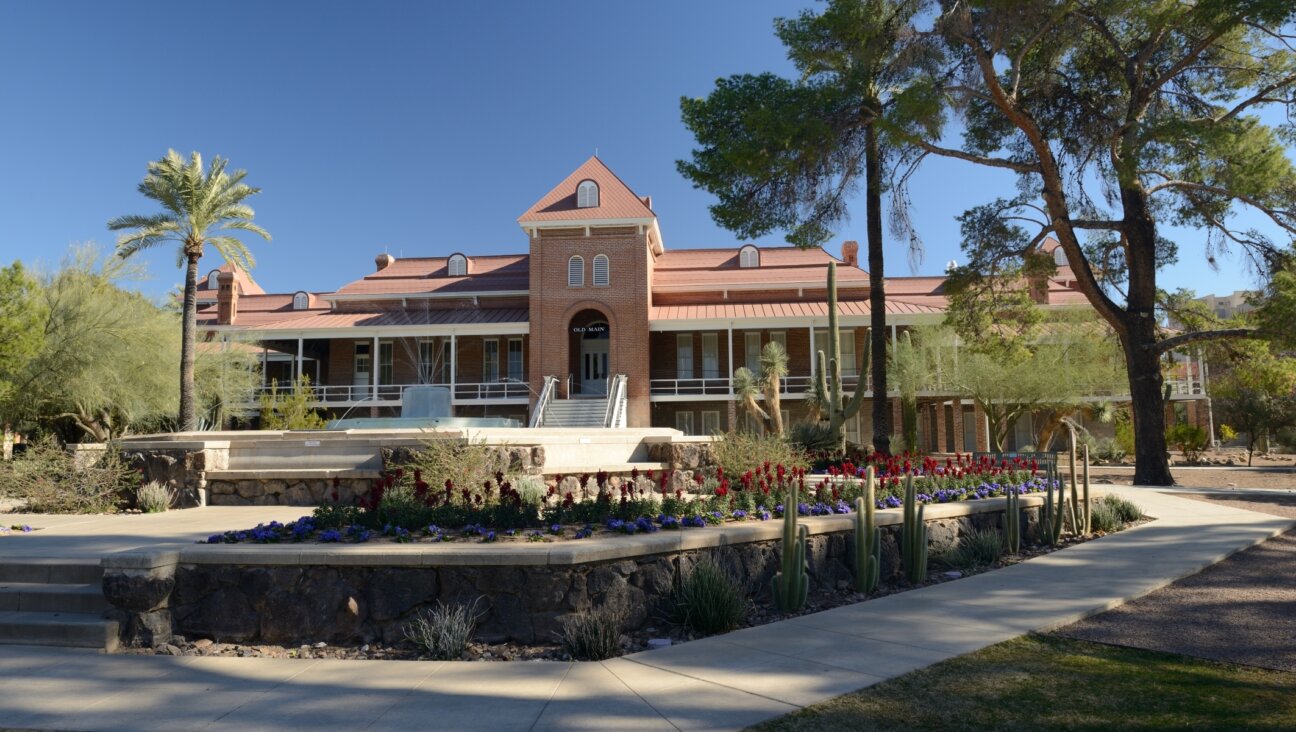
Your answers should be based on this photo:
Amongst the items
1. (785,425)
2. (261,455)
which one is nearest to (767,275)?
(785,425)

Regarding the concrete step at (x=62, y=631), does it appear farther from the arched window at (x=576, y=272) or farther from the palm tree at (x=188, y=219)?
the arched window at (x=576, y=272)

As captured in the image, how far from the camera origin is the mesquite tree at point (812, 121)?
14.6 meters

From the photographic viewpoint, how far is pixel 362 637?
5.59 meters

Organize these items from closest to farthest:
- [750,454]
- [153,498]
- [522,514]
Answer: [522,514]
[153,498]
[750,454]

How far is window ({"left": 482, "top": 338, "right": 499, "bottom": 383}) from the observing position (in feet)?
113

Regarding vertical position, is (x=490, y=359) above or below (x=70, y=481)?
above

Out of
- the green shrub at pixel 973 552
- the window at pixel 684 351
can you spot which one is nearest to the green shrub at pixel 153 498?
the green shrub at pixel 973 552

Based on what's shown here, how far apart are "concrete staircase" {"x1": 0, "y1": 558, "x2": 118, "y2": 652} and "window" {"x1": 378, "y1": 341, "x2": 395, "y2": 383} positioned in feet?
97.4

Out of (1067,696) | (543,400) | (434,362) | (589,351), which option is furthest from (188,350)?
(1067,696)

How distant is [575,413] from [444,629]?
76.5 feet

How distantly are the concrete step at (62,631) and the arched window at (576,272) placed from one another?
2705cm

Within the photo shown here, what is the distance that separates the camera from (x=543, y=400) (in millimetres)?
28422

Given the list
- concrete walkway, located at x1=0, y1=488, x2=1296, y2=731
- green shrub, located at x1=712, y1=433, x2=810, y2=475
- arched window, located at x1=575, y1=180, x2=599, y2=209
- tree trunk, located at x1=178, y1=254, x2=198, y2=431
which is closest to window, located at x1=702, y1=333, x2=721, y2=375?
arched window, located at x1=575, y1=180, x2=599, y2=209

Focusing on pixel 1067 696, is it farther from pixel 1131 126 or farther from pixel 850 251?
pixel 850 251
